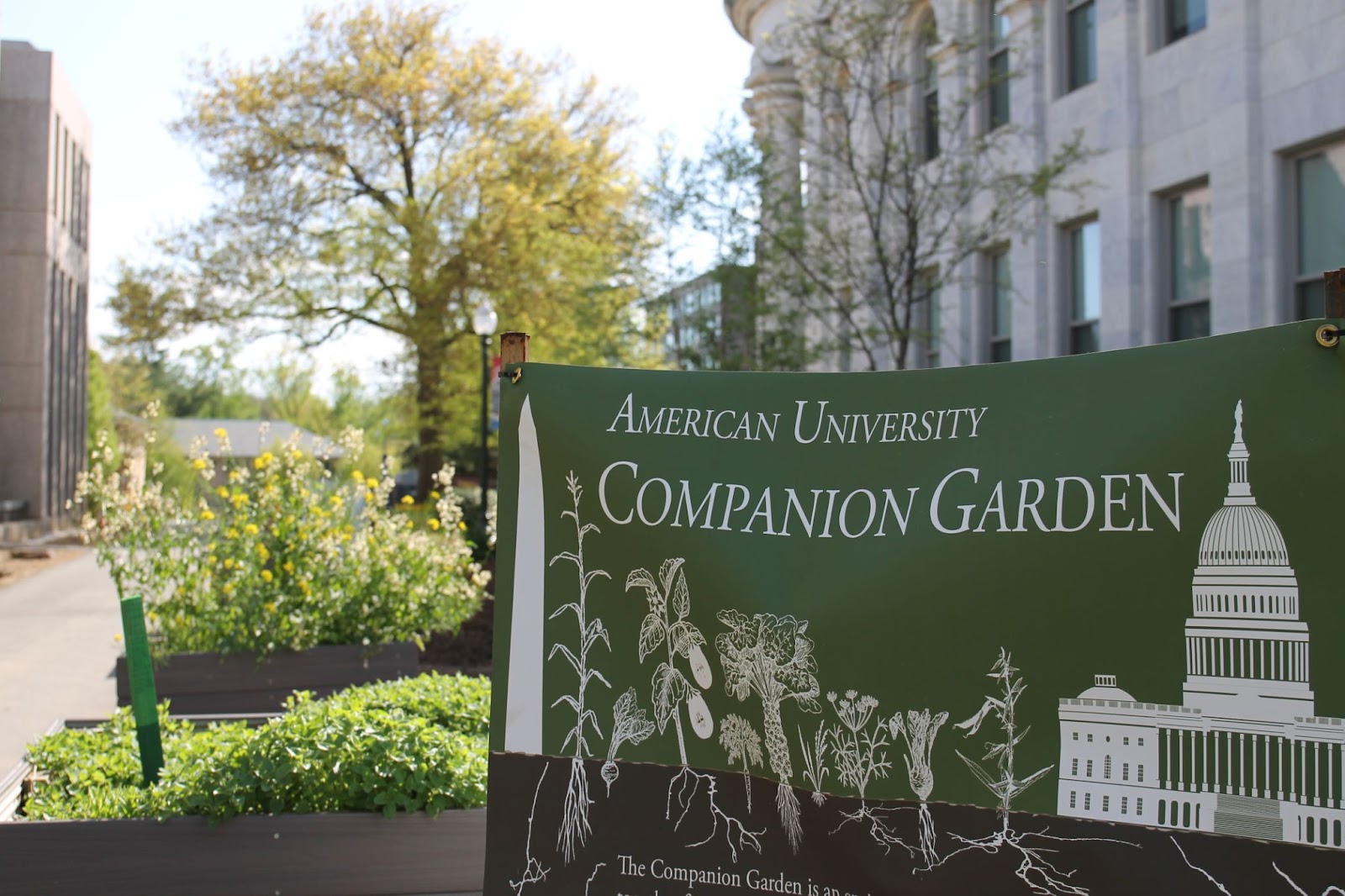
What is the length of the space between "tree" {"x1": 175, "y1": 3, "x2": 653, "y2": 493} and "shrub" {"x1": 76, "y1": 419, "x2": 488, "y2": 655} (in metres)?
20.5

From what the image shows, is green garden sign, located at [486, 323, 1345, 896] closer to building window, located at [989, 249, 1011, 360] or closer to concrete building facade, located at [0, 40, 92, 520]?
building window, located at [989, 249, 1011, 360]

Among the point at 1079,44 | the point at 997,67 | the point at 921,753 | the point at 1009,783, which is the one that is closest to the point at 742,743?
the point at 921,753

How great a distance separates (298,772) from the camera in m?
4.01

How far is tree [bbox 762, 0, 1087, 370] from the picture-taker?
15383mm

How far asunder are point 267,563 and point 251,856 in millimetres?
3330

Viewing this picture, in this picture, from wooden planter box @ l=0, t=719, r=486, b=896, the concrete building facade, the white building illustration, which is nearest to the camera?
the white building illustration

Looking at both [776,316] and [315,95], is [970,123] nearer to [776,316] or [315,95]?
[776,316]

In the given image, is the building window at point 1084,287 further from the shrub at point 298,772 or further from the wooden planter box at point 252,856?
the wooden planter box at point 252,856

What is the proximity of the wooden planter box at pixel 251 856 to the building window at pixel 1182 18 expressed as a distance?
1194 centimetres

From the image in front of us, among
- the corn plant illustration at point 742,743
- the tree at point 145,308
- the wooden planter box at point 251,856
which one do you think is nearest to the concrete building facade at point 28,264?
the tree at point 145,308

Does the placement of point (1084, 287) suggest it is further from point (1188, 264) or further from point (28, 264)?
point (28, 264)

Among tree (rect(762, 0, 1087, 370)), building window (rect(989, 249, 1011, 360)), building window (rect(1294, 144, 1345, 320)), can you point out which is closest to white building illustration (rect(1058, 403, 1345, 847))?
building window (rect(1294, 144, 1345, 320))

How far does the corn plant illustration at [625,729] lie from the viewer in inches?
102

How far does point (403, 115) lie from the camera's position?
30250mm
